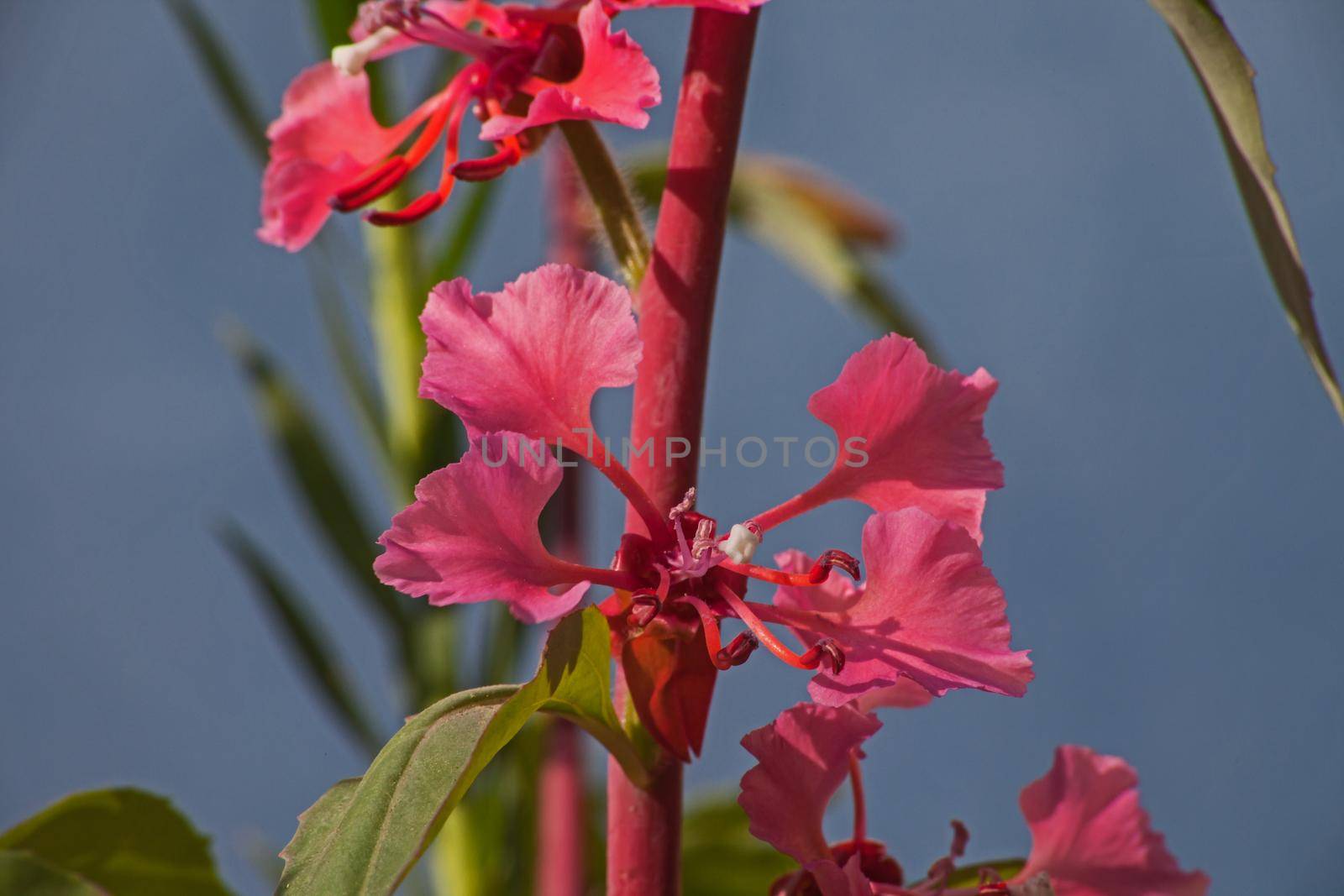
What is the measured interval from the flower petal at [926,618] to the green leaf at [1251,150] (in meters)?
0.10

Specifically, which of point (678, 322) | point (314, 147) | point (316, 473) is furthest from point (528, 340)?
point (316, 473)

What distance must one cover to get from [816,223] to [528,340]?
2.72ft

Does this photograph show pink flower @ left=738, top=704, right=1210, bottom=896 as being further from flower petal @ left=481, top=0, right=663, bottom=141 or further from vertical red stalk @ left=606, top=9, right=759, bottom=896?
flower petal @ left=481, top=0, right=663, bottom=141

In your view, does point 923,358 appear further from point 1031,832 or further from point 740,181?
point 740,181

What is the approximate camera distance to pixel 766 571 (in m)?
0.33

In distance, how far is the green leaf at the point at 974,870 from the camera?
38 cm

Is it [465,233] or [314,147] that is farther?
[465,233]

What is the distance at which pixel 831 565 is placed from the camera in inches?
12.9

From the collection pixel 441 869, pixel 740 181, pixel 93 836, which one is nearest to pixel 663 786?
pixel 93 836

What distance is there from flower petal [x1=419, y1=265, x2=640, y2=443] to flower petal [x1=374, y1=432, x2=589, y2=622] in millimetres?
11

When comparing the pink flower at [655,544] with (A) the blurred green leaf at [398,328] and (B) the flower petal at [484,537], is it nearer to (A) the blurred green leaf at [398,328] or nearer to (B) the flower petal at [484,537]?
(B) the flower petal at [484,537]

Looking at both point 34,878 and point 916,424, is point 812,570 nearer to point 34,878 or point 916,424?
point 916,424

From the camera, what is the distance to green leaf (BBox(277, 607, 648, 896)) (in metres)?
0.28

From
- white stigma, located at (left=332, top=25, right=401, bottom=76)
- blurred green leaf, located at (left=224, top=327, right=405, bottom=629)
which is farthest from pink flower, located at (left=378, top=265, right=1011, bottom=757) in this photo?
blurred green leaf, located at (left=224, top=327, right=405, bottom=629)
